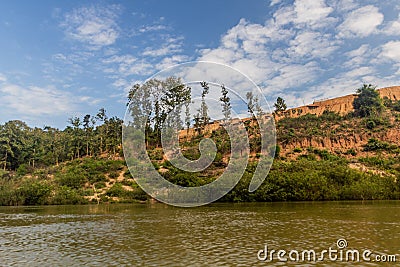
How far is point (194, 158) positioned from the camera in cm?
5000

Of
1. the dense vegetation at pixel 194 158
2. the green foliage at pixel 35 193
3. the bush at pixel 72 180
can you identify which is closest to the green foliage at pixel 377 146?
the dense vegetation at pixel 194 158

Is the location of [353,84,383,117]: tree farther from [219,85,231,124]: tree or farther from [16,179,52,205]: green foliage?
[16,179,52,205]: green foliage

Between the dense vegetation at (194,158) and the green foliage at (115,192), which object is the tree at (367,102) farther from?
the green foliage at (115,192)

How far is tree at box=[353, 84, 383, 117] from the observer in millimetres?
69250

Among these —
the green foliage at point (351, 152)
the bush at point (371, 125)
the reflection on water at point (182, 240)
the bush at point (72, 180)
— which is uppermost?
the bush at point (371, 125)

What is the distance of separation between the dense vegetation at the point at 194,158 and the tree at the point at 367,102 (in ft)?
0.72

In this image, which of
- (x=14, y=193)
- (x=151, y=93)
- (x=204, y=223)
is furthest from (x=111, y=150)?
(x=204, y=223)

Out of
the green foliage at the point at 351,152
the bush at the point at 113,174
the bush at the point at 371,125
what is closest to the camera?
the bush at the point at 113,174

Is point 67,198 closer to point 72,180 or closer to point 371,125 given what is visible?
point 72,180

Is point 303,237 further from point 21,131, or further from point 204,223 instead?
point 21,131

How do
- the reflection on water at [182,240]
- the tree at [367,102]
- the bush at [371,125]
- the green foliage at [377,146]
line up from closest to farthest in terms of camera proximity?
the reflection on water at [182,240], the green foliage at [377,146], the bush at [371,125], the tree at [367,102]

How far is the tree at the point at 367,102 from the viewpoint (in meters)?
69.2

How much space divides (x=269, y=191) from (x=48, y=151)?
44.8 metres

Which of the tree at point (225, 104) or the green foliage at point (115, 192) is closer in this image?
the green foliage at point (115, 192)
